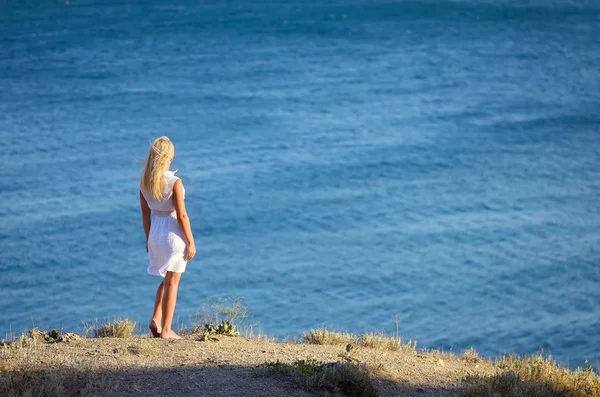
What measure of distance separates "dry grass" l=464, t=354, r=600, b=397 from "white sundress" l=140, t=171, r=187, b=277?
2.55 m

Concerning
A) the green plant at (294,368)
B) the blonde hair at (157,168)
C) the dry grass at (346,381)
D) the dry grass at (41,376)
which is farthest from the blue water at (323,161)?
the dry grass at (346,381)

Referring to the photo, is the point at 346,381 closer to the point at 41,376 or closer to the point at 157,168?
the point at 41,376

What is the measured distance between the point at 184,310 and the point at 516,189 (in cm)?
897

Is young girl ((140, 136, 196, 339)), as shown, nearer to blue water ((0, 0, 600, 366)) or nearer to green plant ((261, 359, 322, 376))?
green plant ((261, 359, 322, 376))

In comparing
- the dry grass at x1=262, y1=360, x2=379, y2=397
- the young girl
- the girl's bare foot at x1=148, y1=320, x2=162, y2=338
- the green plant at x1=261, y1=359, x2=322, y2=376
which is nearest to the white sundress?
the young girl

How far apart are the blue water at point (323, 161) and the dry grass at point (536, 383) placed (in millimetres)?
7506

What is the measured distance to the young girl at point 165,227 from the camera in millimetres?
6832

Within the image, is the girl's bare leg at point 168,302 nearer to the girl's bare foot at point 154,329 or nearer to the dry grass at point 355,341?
the girl's bare foot at point 154,329

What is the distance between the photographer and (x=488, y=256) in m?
17.4

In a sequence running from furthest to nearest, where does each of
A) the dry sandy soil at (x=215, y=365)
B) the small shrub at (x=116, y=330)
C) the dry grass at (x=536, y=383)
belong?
the small shrub at (x=116, y=330), the dry grass at (x=536, y=383), the dry sandy soil at (x=215, y=365)

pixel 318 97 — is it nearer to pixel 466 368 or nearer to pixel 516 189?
pixel 516 189

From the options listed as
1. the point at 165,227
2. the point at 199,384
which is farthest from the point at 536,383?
the point at 165,227

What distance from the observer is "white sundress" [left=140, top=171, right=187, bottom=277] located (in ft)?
22.9

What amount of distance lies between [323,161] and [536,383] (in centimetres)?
1375
